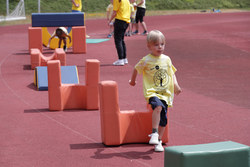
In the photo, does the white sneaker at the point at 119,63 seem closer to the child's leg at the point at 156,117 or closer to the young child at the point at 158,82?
A: the young child at the point at 158,82

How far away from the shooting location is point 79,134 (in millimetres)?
6758

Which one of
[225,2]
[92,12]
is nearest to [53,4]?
[92,12]

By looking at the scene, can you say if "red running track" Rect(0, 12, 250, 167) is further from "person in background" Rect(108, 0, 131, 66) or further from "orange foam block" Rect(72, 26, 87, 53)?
"person in background" Rect(108, 0, 131, 66)

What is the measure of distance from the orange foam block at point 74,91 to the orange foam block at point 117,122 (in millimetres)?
1917

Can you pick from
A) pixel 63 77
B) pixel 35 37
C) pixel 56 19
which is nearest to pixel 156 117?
pixel 63 77

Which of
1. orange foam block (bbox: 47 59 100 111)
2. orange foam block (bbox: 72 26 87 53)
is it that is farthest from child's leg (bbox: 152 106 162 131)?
orange foam block (bbox: 72 26 87 53)

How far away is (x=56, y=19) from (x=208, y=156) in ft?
38.1

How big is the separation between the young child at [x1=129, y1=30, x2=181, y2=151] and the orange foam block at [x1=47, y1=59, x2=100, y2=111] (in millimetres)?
2021

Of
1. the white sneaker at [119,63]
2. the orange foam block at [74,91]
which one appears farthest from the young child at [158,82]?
the white sneaker at [119,63]

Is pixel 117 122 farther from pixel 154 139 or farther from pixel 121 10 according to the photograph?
pixel 121 10

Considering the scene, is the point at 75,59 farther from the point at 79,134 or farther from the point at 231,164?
the point at 231,164

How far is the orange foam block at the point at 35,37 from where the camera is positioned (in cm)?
1494

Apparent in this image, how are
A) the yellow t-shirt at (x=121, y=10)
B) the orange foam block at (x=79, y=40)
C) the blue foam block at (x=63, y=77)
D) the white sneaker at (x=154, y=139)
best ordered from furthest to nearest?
the orange foam block at (x=79, y=40)
the yellow t-shirt at (x=121, y=10)
the blue foam block at (x=63, y=77)
the white sneaker at (x=154, y=139)

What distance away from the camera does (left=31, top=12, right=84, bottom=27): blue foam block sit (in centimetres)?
1517
